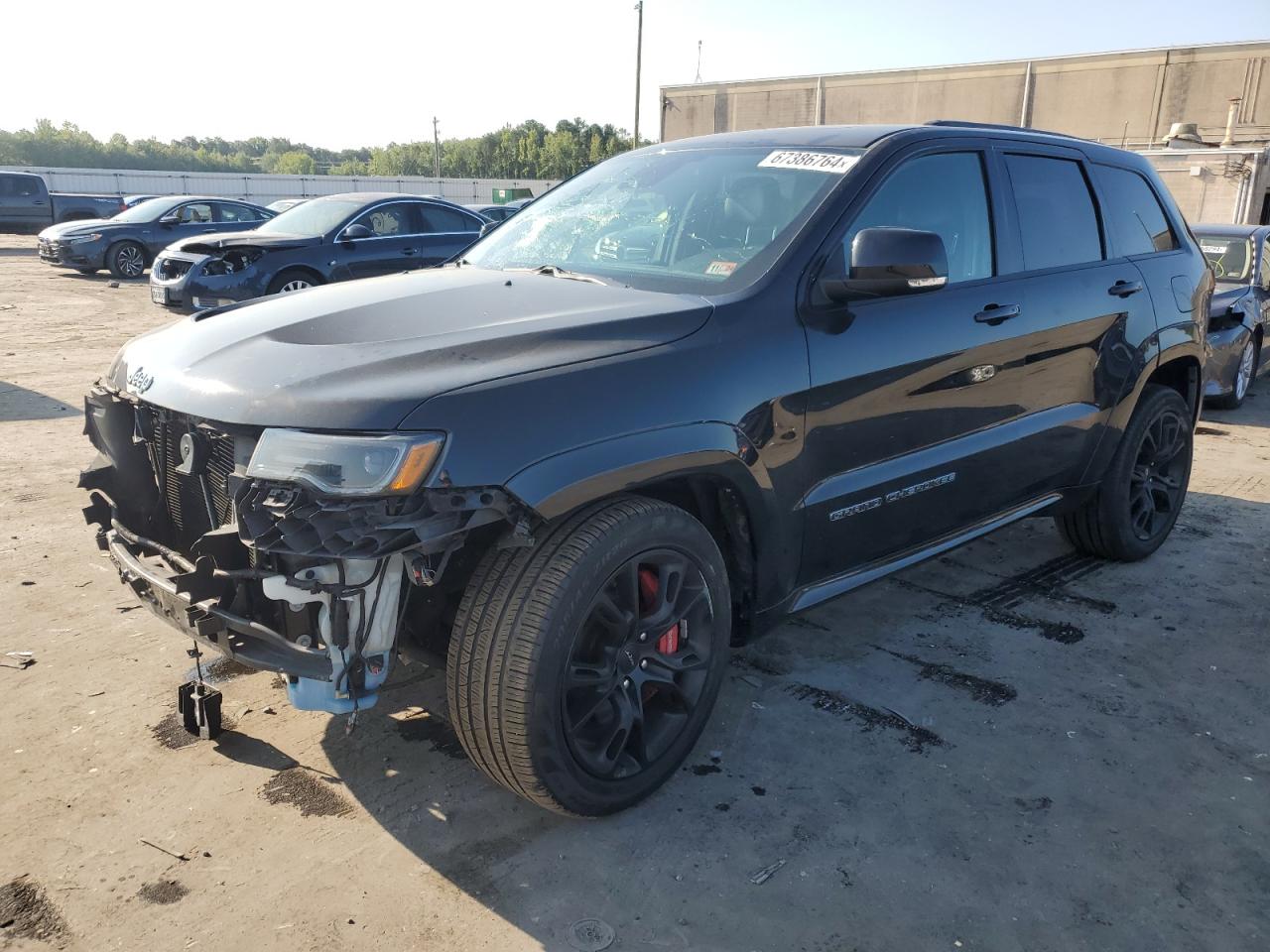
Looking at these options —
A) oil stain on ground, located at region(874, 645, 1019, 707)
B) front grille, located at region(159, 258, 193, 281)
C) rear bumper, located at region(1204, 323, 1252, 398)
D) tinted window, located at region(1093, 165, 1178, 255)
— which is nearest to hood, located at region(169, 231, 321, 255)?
front grille, located at region(159, 258, 193, 281)

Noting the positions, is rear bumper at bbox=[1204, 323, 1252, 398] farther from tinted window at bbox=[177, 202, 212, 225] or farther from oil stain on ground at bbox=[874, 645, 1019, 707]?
tinted window at bbox=[177, 202, 212, 225]

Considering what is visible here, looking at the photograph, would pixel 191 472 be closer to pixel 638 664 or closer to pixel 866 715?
pixel 638 664

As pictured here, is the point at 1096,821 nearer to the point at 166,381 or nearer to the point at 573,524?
the point at 573,524

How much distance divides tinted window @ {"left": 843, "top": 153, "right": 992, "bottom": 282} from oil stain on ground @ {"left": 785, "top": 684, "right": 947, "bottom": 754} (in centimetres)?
154

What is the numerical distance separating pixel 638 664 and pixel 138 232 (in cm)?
1880

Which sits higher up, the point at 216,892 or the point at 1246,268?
the point at 1246,268

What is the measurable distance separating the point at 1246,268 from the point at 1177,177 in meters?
12.7

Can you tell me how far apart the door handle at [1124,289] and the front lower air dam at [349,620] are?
339cm

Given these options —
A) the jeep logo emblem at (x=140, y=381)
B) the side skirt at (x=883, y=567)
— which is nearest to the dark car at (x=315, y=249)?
the side skirt at (x=883, y=567)

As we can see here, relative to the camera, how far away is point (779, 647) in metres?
3.95

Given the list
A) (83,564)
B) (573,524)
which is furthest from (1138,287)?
(83,564)

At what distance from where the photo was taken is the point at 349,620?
2.35 metres

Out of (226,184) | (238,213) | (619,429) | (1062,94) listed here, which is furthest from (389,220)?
(226,184)

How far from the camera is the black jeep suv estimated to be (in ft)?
7.70
